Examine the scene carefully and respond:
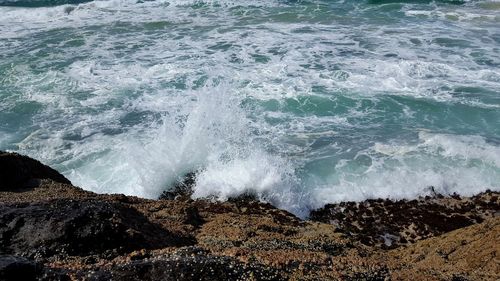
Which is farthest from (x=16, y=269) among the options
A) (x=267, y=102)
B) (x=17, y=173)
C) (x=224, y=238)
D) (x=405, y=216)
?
(x=267, y=102)

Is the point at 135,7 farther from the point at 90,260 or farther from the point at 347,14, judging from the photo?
the point at 90,260

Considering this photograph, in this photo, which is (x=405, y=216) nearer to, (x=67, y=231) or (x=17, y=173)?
(x=67, y=231)

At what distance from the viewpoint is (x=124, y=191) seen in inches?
526

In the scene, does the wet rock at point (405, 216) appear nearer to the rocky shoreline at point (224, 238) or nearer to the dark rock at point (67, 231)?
the rocky shoreline at point (224, 238)

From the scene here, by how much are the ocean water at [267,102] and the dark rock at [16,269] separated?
28.1 ft

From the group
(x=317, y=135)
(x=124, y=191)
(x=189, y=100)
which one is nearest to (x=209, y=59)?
(x=189, y=100)

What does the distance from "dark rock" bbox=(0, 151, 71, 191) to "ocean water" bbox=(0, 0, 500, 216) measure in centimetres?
321

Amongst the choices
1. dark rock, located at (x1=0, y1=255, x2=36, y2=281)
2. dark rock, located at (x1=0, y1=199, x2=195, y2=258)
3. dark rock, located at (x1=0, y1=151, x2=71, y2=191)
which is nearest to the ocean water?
dark rock, located at (x1=0, y1=151, x2=71, y2=191)

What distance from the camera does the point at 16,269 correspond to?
4.30 metres

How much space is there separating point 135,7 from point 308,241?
1200 inches

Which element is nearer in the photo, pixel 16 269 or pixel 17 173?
pixel 16 269

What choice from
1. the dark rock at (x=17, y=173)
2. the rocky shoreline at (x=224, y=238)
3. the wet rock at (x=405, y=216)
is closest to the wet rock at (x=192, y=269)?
the rocky shoreline at (x=224, y=238)

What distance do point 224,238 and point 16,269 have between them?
3.96 meters

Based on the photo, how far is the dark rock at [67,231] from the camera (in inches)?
222
